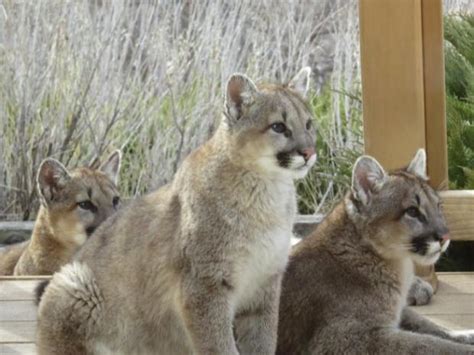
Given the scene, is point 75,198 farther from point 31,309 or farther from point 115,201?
point 31,309

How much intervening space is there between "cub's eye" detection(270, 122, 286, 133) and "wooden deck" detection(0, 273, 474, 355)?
4.50 feet

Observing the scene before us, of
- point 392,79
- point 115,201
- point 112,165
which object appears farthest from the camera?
point 112,165

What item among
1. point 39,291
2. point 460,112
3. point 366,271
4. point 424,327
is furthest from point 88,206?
point 460,112

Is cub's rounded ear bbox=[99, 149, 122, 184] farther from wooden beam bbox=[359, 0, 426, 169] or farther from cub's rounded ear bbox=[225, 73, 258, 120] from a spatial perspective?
cub's rounded ear bbox=[225, 73, 258, 120]

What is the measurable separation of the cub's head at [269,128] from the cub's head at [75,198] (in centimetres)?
185

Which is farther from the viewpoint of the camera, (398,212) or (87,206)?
(87,206)

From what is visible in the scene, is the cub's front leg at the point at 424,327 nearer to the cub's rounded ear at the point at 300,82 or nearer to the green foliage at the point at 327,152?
the cub's rounded ear at the point at 300,82

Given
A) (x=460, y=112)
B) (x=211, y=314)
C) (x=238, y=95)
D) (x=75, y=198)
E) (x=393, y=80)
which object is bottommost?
(x=211, y=314)

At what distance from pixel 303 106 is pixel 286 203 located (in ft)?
1.40

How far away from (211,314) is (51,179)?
2370mm

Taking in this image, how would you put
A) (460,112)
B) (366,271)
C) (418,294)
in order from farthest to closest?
(460,112)
(418,294)
(366,271)

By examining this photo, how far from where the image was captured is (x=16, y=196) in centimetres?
1037

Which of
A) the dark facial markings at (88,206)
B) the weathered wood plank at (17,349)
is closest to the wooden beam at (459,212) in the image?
the dark facial markings at (88,206)

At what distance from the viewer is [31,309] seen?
702cm
